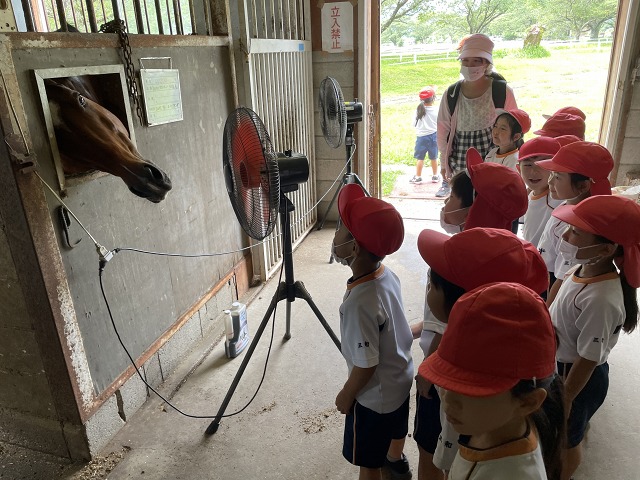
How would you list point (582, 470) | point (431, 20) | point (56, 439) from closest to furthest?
point (582, 470)
point (56, 439)
point (431, 20)

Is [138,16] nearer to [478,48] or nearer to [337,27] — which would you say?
[478,48]

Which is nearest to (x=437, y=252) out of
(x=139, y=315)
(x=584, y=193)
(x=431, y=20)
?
(x=584, y=193)

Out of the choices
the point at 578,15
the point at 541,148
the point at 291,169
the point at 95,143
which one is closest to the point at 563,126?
the point at 541,148

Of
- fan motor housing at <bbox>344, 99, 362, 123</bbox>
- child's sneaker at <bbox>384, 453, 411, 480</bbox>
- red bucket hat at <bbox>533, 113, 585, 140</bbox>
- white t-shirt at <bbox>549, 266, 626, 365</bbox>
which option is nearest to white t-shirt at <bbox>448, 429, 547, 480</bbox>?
white t-shirt at <bbox>549, 266, 626, 365</bbox>

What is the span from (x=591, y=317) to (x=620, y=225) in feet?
1.01

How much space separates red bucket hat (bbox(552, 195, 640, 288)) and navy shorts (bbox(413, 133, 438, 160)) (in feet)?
16.8

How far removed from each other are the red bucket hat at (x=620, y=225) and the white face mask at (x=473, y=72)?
2003 millimetres

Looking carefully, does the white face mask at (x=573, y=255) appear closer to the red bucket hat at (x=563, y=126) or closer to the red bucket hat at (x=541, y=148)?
the red bucket hat at (x=541, y=148)

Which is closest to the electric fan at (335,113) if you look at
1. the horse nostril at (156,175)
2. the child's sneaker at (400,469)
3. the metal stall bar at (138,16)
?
the metal stall bar at (138,16)

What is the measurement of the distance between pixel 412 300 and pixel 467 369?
8.32 ft

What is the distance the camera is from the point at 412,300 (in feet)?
11.0

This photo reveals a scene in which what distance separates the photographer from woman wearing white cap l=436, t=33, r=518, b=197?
3162mm

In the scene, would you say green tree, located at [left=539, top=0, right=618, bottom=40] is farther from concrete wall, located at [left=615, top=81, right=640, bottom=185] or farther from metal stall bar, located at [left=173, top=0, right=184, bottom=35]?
metal stall bar, located at [left=173, top=0, right=184, bottom=35]

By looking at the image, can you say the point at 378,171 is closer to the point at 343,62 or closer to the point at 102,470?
the point at 343,62
